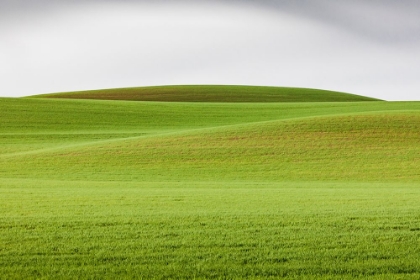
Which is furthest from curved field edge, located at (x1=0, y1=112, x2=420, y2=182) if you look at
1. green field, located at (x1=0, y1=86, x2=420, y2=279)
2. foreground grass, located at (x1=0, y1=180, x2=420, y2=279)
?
foreground grass, located at (x1=0, y1=180, x2=420, y2=279)

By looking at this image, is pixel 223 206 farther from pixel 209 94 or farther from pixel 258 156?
pixel 209 94

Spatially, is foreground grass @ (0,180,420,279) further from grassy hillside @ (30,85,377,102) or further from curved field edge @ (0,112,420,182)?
grassy hillside @ (30,85,377,102)

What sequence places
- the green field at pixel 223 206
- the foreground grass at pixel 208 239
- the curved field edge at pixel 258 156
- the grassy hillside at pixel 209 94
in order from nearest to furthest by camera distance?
the foreground grass at pixel 208 239
the green field at pixel 223 206
the curved field edge at pixel 258 156
the grassy hillside at pixel 209 94

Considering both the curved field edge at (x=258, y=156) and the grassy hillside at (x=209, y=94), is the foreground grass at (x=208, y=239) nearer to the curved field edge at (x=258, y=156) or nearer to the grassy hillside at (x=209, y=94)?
the curved field edge at (x=258, y=156)

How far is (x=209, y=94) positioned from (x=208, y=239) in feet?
294

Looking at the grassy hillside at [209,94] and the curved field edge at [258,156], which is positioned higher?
the grassy hillside at [209,94]

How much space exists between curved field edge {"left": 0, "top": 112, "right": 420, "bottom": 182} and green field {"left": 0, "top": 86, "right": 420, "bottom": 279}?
0.35ft

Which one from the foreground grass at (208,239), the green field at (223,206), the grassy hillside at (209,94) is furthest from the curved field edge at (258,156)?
the grassy hillside at (209,94)

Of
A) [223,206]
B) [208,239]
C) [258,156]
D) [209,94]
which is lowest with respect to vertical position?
[258,156]

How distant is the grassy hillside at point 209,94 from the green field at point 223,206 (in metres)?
56.4

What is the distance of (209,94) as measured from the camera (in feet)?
321

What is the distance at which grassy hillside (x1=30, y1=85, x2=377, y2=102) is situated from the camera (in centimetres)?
9303

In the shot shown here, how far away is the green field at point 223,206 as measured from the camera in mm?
7727

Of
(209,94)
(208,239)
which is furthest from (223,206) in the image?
(209,94)
